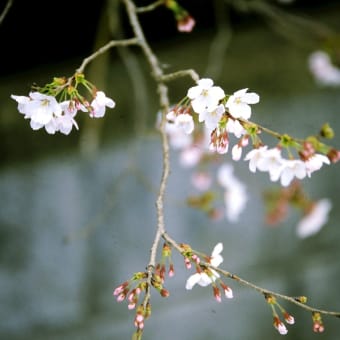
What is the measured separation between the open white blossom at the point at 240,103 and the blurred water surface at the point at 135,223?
901 millimetres

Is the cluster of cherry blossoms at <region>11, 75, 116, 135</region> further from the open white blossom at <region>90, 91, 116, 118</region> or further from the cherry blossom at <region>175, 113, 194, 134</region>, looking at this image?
the cherry blossom at <region>175, 113, 194, 134</region>

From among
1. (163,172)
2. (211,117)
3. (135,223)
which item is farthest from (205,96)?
(135,223)

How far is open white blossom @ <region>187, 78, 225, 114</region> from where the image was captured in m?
0.80

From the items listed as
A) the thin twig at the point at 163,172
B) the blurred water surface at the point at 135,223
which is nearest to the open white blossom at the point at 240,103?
the thin twig at the point at 163,172

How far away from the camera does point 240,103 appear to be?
82cm

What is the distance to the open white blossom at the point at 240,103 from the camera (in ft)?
2.66

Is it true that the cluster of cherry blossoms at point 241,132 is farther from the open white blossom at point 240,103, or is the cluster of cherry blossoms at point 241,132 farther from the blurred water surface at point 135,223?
the blurred water surface at point 135,223

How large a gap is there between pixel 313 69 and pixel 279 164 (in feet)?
3.81

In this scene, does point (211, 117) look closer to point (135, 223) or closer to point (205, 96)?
point (205, 96)

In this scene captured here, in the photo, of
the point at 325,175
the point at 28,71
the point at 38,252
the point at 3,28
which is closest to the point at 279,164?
the point at 3,28

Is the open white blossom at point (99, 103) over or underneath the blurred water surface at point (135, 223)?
over

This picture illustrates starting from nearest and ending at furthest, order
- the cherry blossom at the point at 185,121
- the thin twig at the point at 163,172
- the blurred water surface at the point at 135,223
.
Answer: the thin twig at the point at 163,172 → the cherry blossom at the point at 185,121 → the blurred water surface at the point at 135,223

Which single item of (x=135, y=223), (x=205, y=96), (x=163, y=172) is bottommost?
(x=135, y=223)

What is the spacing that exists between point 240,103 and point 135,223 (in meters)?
1.16
